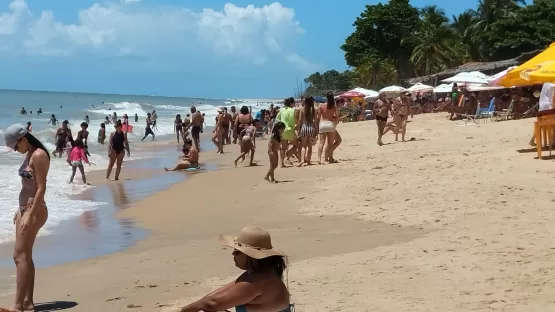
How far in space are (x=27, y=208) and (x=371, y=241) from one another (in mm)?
3182

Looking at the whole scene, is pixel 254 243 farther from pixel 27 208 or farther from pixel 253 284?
pixel 27 208

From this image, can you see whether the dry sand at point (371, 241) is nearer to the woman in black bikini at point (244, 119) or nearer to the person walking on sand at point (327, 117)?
the person walking on sand at point (327, 117)

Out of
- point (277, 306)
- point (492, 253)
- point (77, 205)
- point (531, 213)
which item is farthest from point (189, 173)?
point (277, 306)

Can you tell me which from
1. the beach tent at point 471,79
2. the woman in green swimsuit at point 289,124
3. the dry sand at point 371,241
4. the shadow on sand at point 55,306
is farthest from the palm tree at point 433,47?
the shadow on sand at point 55,306

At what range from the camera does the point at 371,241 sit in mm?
6738

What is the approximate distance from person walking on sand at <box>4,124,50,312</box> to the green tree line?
41.3m

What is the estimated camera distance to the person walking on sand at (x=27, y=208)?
17.0 feet

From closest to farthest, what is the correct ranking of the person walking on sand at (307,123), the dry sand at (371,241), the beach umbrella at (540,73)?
the dry sand at (371,241)
the beach umbrella at (540,73)
the person walking on sand at (307,123)

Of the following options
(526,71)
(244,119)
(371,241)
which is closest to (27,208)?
(371,241)

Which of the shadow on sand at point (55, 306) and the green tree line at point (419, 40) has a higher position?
the green tree line at point (419, 40)

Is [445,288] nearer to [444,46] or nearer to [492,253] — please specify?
[492,253]

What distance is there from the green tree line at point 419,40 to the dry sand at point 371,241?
35.6 metres

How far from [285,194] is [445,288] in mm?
5819

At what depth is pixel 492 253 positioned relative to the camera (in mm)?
5617
